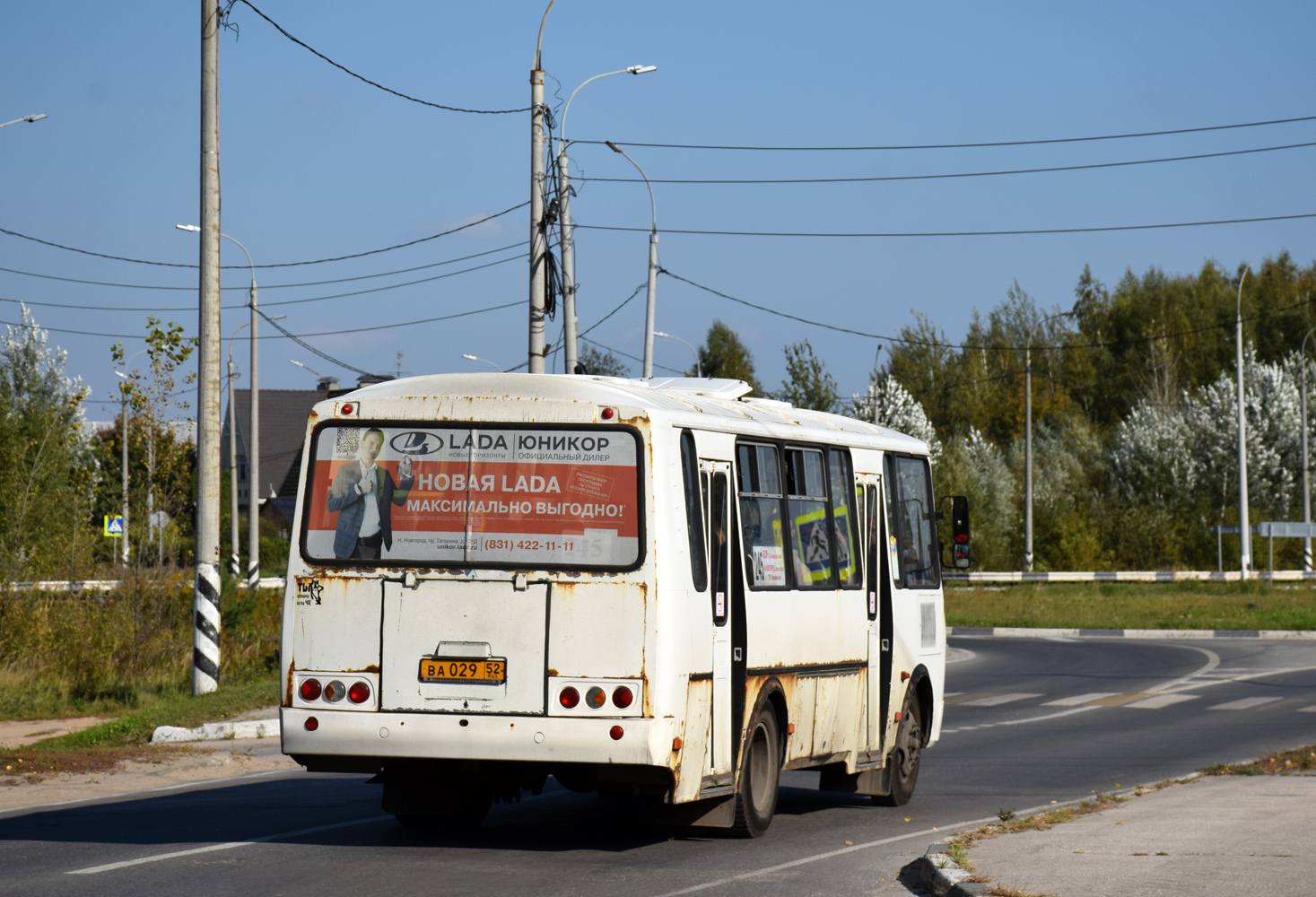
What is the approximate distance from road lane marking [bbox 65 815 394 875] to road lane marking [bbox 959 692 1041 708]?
1298 centimetres

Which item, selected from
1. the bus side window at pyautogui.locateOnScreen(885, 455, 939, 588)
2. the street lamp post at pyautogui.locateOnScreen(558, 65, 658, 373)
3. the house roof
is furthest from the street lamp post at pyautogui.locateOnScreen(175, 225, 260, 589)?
the house roof

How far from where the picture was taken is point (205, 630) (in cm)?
1916

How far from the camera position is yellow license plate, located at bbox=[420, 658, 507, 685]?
9.35 m

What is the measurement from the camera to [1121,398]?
3391 inches

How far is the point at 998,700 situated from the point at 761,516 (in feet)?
45.0

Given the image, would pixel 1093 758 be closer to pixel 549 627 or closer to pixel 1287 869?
pixel 1287 869

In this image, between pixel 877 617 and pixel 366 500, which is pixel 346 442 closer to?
pixel 366 500

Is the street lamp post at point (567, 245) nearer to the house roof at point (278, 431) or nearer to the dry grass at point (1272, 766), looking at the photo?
the dry grass at point (1272, 766)

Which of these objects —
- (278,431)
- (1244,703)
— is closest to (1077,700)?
(1244,703)

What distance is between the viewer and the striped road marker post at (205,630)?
18953mm

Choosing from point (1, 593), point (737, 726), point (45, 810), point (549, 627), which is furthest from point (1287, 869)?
point (1, 593)

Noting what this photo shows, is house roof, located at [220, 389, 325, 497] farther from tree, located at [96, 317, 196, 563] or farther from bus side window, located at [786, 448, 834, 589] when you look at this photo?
bus side window, located at [786, 448, 834, 589]

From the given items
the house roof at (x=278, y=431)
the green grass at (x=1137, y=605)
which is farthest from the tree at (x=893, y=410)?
the house roof at (x=278, y=431)

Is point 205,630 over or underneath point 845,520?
underneath
